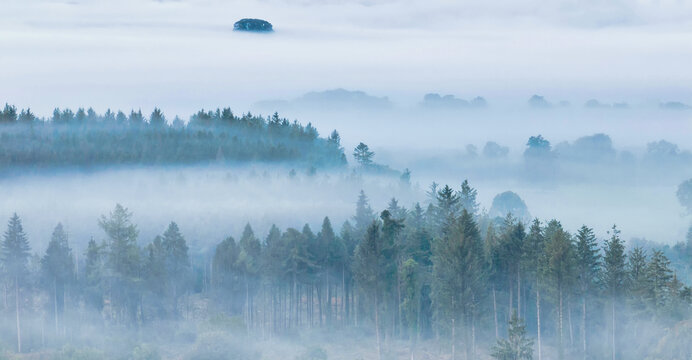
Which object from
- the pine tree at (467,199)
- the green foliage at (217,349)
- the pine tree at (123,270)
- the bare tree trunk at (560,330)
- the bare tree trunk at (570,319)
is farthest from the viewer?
the pine tree at (467,199)

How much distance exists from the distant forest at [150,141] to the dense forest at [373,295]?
2242 inches

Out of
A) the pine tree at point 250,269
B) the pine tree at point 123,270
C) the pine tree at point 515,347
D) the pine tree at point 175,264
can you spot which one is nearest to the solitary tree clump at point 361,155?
the pine tree at point 175,264

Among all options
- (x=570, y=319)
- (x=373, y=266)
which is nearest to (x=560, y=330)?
(x=570, y=319)

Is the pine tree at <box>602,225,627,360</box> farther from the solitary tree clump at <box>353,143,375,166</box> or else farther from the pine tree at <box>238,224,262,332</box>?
the solitary tree clump at <box>353,143,375,166</box>

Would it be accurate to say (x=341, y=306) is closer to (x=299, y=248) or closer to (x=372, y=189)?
(x=299, y=248)

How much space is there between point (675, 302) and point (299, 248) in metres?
40.7

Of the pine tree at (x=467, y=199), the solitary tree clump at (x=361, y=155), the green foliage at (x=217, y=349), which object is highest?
the solitary tree clump at (x=361, y=155)

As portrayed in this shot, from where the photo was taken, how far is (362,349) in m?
95.8

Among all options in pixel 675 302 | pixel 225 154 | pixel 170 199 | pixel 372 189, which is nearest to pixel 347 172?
pixel 372 189

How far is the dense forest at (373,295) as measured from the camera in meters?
85.8

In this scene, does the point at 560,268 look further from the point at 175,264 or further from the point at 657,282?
the point at 175,264

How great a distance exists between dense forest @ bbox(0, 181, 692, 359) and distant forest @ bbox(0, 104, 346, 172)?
56946mm

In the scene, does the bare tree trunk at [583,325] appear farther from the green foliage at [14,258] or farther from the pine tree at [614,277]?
the green foliage at [14,258]

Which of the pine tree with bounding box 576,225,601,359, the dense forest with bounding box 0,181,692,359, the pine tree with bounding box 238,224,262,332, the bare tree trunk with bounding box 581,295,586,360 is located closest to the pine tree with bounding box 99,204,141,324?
→ the dense forest with bounding box 0,181,692,359
